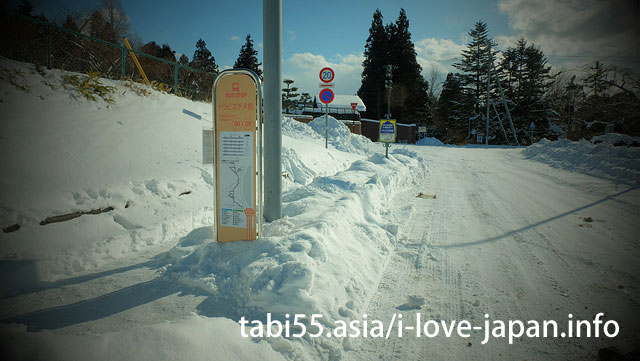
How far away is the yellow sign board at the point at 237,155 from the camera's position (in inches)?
136

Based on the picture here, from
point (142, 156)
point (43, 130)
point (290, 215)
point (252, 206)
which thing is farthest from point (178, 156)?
point (252, 206)

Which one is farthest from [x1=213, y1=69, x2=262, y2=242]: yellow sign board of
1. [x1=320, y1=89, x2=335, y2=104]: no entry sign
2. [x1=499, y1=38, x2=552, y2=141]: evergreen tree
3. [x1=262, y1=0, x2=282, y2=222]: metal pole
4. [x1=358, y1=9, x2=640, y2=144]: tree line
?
[x1=499, y1=38, x2=552, y2=141]: evergreen tree

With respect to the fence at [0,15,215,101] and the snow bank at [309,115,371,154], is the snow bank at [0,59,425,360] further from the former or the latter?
the snow bank at [309,115,371,154]

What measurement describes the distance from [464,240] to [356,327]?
2.82 m

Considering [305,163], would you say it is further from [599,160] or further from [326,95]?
[599,160]

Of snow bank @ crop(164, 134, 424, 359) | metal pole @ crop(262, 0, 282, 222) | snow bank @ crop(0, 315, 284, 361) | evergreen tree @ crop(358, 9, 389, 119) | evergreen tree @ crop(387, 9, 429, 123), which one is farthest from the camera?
evergreen tree @ crop(358, 9, 389, 119)

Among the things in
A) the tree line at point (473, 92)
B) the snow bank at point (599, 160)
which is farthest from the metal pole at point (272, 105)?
the tree line at point (473, 92)

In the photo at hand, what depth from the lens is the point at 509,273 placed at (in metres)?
3.51

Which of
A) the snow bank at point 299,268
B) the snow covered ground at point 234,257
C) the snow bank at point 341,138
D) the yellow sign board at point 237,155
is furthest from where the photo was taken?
the snow bank at point 341,138

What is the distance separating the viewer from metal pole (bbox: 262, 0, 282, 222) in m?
4.18

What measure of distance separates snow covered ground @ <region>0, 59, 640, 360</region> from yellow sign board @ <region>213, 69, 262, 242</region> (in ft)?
0.83

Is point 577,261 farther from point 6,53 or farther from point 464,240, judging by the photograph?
point 6,53

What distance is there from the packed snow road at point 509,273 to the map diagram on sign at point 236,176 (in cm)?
188

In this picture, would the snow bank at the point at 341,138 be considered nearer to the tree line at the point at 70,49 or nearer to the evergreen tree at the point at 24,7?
the tree line at the point at 70,49
